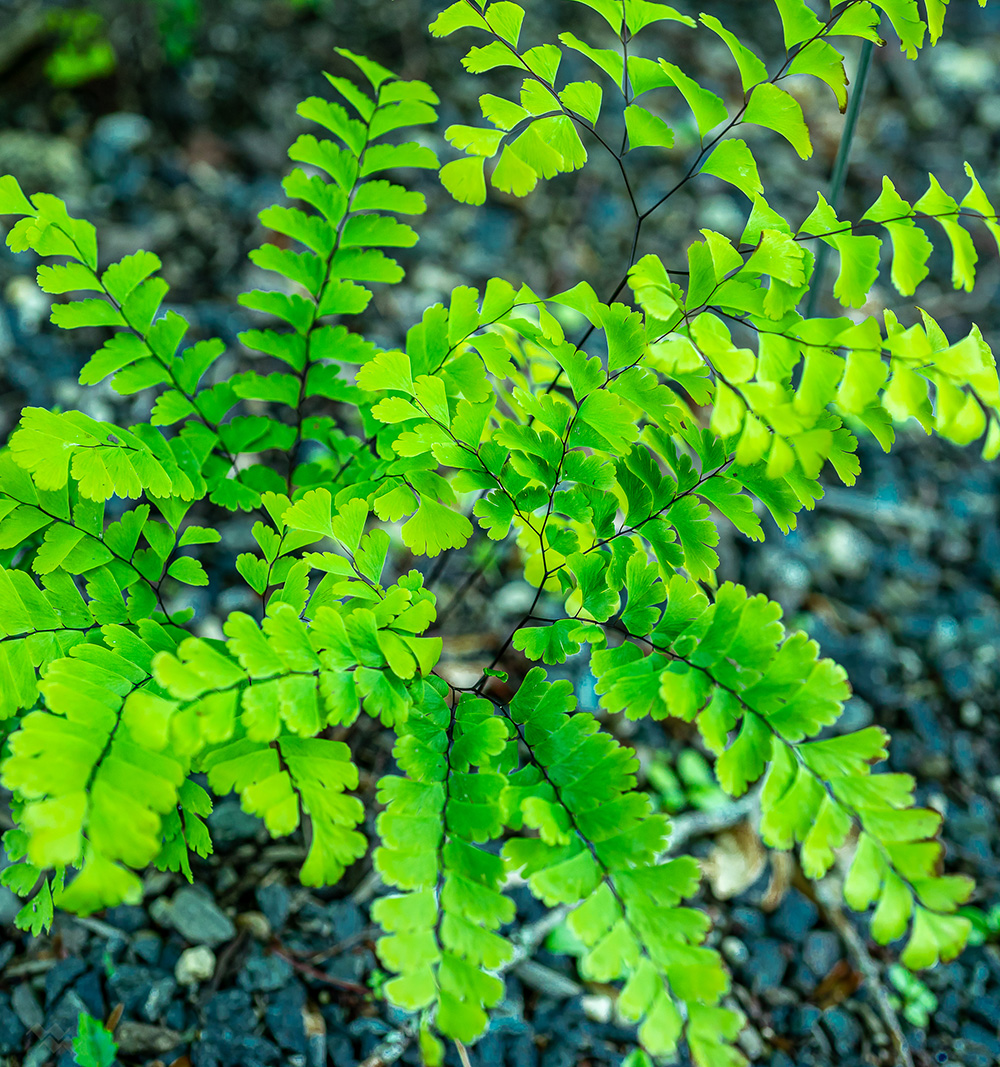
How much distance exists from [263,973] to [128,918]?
234mm

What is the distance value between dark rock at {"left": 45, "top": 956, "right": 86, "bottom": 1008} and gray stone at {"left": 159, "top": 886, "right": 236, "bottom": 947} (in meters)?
0.13

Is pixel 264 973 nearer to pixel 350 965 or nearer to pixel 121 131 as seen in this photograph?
pixel 350 965

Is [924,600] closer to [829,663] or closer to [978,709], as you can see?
[978,709]

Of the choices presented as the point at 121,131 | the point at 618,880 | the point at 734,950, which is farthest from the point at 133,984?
the point at 121,131

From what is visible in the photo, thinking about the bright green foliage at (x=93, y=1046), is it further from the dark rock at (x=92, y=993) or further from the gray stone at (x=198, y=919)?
the gray stone at (x=198, y=919)

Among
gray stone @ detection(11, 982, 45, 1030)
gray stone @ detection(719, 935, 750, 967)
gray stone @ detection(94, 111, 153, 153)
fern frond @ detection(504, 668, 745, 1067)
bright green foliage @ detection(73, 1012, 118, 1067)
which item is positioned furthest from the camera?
gray stone @ detection(94, 111, 153, 153)

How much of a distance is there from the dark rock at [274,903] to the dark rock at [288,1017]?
10 cm

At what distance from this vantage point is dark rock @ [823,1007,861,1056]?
1.40m

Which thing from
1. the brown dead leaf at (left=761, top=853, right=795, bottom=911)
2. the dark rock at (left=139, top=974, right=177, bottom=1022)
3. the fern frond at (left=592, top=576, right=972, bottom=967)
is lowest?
the dark rock at (left=139, top=974, right=177, bottom=1022)

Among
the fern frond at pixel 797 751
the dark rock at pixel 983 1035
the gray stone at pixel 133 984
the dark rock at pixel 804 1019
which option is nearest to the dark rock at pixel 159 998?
the gray stone at pixel 133 984

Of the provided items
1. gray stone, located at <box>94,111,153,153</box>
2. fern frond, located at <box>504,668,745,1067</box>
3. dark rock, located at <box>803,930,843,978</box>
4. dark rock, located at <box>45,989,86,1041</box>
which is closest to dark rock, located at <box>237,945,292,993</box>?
dark rock, located at <box>45,989,86,1041</box>

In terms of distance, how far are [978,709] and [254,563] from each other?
1545 millimetres

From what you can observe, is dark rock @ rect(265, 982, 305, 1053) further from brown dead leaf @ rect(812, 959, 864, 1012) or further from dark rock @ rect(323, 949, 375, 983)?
brown dead leaf @ rect(812, 959, 864, 1012)

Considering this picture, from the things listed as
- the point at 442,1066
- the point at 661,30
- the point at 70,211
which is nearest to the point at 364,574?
the point at 442,1066
